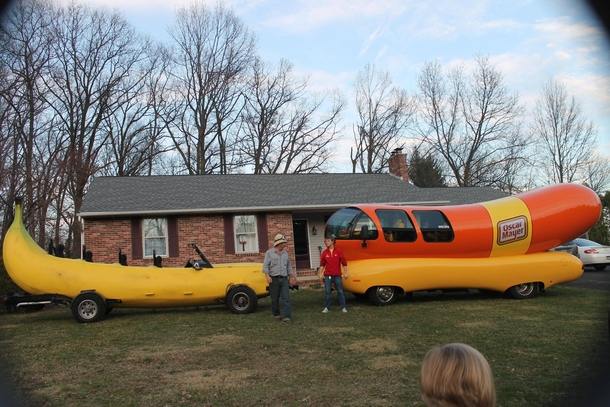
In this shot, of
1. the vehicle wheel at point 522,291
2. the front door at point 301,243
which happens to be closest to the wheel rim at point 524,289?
the vehicle wheel at point 522,291

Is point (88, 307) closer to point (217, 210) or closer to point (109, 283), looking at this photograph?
point (109, 283)

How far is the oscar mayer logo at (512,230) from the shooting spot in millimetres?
12125

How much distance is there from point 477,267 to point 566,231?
233 centimetres

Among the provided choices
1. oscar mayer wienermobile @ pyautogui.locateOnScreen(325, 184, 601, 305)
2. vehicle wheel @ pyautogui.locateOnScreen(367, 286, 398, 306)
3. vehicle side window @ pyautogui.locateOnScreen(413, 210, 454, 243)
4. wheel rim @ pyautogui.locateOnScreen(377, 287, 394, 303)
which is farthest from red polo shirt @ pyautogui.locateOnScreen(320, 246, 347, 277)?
vehicle side window @ pyautogui.locateOnScreen(413, 210, 454, 243)

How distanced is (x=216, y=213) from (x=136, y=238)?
298cm

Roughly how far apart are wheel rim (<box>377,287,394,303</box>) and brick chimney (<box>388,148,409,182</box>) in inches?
601

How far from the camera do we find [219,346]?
781 centimetres

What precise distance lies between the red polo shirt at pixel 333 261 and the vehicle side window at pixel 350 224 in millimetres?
632

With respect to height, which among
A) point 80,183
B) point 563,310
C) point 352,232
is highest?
point 80,183

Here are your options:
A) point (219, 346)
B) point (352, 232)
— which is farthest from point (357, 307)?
point (219, 346)

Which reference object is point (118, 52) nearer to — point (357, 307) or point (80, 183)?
point (80, 183)

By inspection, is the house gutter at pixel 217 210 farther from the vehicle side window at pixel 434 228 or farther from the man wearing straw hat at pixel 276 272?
→ the man wearing straw hat at pixel 276 272

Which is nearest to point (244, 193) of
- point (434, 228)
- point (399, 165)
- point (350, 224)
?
point (350, 224)

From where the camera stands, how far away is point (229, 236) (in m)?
19.2
